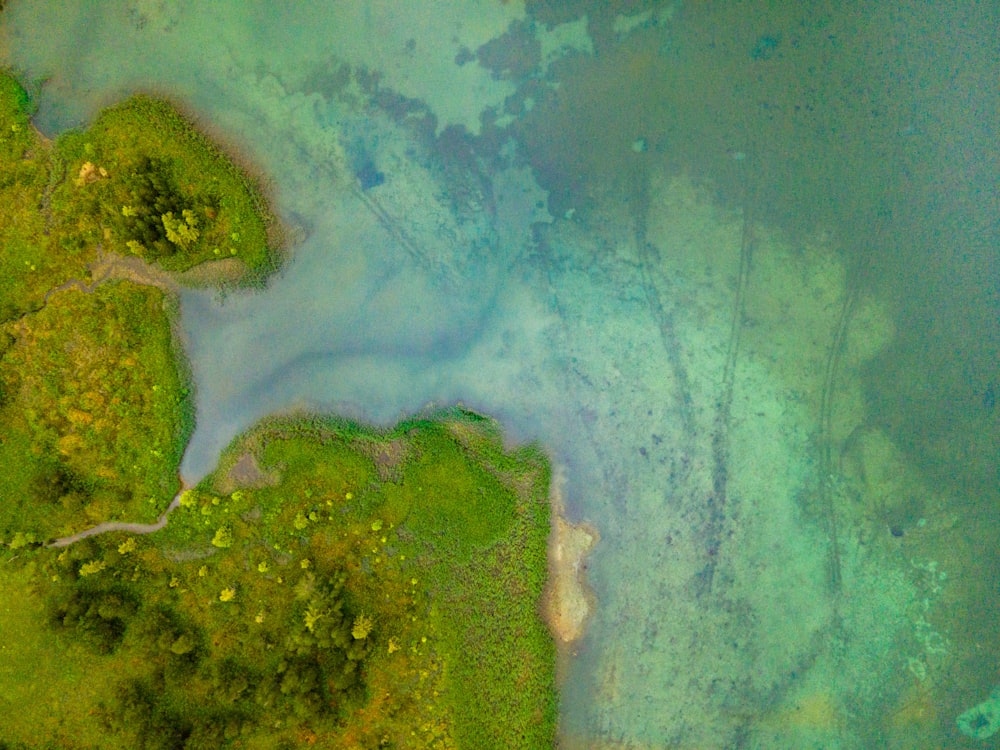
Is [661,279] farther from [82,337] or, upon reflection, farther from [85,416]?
[85,416]

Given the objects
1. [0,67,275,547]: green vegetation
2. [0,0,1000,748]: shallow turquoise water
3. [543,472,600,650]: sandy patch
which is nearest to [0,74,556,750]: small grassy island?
[0,67,275,547]: green vegetation

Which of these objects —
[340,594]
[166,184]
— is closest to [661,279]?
[340,594]

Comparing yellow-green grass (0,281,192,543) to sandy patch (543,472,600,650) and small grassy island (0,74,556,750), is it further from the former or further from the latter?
sandy patch (543,472,600,650)

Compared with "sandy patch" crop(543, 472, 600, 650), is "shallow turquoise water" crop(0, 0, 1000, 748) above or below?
above

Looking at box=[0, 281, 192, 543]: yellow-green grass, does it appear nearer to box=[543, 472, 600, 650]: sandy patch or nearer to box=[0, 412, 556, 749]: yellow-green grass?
box=[0, 412, 556, 749]: yellow-green grass

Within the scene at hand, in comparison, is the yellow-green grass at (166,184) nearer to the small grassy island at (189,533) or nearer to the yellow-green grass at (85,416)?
the small grassy island at (189,533)

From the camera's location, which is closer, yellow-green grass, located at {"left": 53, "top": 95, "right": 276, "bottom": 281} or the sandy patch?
yellow-green grass, located at {"left": 53, "top": 95, "right": 276, "bottom": 281}

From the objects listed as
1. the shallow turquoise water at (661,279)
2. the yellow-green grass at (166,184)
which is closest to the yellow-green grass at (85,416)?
the shallow turquoise water at (661,279)
